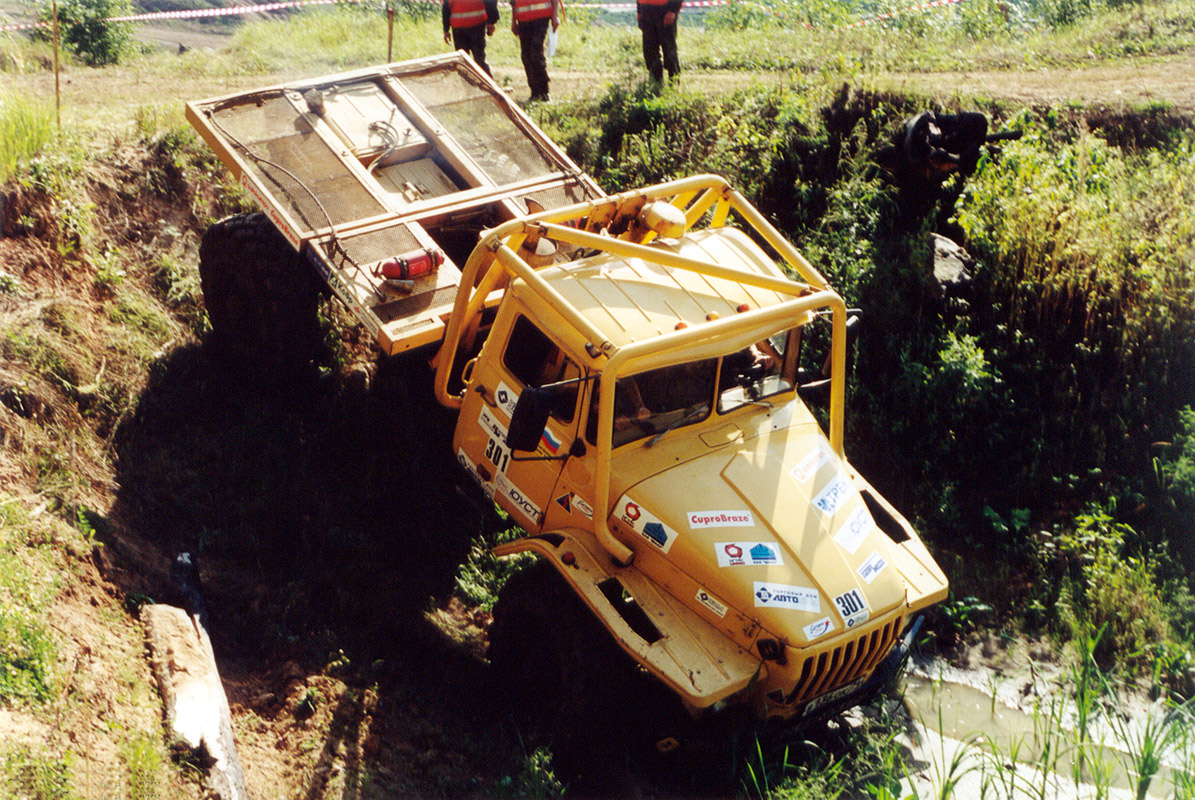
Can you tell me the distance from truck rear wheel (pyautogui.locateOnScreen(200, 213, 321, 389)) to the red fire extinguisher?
1008mm

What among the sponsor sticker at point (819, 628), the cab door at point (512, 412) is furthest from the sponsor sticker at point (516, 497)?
the sponsor sticker at point (819, 628)

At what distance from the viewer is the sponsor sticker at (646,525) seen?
459 centimetres

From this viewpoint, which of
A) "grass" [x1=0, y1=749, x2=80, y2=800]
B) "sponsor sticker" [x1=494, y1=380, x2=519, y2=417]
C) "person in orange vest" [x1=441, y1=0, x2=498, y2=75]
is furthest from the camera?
"person in orange vest" [x1=441, y1=0, x2=498, y2=75]

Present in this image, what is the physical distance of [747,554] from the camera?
4488 millimetres

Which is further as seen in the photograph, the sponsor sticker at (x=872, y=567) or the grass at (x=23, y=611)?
the sponsor sticker at (x=872, y=567)

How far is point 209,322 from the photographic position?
24.0 ft

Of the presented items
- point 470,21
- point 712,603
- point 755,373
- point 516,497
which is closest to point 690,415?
point 755,373

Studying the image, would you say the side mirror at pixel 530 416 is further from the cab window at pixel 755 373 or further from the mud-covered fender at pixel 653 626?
the cab window at pixel 755 373

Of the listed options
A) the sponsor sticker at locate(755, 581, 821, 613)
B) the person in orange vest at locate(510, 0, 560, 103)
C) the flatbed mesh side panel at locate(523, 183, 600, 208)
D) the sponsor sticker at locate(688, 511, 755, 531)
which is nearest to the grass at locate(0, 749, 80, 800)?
the sponsor sticker at locate(688, 511, 755, 531)

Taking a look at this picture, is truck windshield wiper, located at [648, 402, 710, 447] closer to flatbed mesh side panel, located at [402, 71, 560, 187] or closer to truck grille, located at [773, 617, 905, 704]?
truck grille, located at [773, 617, 905, 704]

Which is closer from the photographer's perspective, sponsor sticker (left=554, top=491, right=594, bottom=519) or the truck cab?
the truck cab

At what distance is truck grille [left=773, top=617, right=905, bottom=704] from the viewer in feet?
14.3

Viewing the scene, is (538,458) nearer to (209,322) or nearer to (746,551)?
(746,551)

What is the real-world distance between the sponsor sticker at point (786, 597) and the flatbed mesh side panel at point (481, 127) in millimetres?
3774
